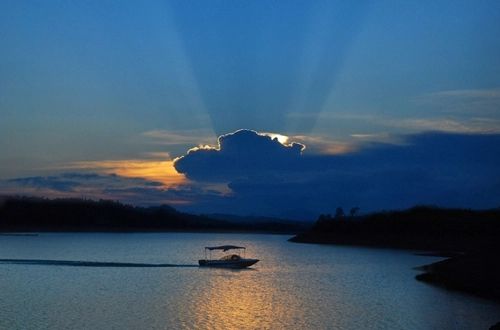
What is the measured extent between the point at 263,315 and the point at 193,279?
91.7 ft

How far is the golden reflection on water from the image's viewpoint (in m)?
43.2

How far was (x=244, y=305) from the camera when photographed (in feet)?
172

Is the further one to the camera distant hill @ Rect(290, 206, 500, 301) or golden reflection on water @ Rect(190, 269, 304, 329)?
distant hill @ Rect(290, 206, 500, 301)

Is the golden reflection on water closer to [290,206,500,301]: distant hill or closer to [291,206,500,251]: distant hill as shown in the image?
[290,206,500,301]: distant hill

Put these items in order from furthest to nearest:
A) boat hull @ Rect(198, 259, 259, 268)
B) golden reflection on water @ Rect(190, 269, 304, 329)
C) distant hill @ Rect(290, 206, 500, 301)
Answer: distant hill @ Rect(290, 206, 500, 301)
boat hull @ Rect(198, 259, 259, 268)
golden reflection on water @ Rect(190, 269, 304, 329)

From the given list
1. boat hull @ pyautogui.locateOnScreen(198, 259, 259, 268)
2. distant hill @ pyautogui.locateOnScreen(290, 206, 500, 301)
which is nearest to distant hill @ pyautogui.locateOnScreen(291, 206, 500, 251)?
distant hill @ pyautogui.locateOnScreen(290, 206, 500, 301)

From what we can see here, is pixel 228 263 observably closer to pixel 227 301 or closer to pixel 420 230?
pixel 227 301

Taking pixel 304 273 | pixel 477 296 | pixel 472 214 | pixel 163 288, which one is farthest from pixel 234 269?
pixel 472 214

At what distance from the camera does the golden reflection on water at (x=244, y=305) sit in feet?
142

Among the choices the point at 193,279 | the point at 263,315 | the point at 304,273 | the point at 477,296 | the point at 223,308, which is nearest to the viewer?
the point at 263,315

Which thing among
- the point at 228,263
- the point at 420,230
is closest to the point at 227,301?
the point at 228,263

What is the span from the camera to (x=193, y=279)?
73.9 m

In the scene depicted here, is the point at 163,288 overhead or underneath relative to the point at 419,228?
underneath

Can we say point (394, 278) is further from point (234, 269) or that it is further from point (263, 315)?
point (263, 315)
